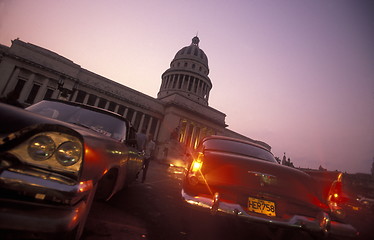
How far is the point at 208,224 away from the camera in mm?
3443

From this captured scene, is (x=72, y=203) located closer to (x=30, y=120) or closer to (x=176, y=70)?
(x=30, y=120)

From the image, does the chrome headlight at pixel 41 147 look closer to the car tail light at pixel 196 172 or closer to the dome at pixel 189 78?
the car tail light at pixel 196 172

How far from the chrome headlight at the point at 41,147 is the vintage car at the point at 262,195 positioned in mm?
1933

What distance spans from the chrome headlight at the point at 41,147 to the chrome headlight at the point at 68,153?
0.18 feet

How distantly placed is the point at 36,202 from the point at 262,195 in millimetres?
2482

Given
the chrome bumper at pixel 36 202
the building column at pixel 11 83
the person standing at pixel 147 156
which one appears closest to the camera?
the chrome bumper at pixel 36 202

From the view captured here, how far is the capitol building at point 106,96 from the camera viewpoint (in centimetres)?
2742

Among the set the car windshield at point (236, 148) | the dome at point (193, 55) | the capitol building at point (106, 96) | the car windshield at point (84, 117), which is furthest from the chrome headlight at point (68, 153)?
the dome at point (193, 55)

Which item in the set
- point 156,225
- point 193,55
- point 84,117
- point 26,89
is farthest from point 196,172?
point 193,55

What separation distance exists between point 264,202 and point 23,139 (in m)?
2.73

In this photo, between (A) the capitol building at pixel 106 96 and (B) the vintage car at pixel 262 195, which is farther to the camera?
(A) the capitol building at pixel 106 96

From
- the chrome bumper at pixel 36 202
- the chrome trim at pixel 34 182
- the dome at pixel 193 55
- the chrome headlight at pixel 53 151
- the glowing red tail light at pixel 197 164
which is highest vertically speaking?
the dome at pixel 193 55

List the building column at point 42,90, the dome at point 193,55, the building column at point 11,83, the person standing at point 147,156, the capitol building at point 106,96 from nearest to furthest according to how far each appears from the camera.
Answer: the person standing at point 147,156
the building column at point 11,83
the capitol building at point 106,96
the building column at point 42,90
the dome at point 193,55

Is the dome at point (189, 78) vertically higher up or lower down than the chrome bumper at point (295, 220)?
higher up
